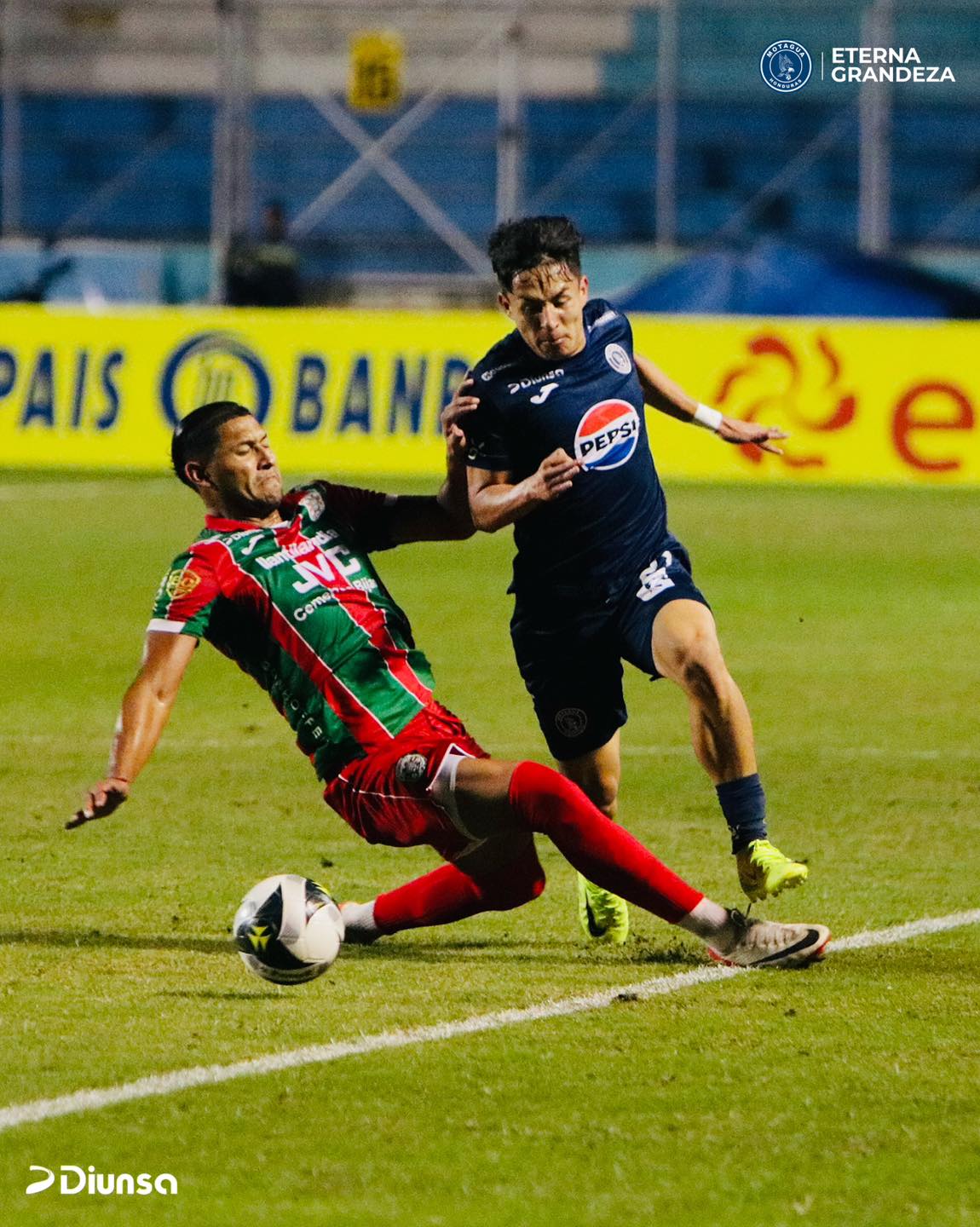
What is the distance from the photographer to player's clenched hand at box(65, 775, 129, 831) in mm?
5461

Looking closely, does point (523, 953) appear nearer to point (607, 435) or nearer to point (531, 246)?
point (607, 435)

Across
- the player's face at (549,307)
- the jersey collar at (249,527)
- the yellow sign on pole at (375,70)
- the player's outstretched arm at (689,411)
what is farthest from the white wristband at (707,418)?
the yellow sign on pole at (375,70)

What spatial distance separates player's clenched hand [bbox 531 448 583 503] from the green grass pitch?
1287 millimetres

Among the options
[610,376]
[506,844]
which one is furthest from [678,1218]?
[610,376]

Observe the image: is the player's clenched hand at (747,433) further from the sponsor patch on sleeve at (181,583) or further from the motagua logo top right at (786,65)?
the motagua logo top right at (786,65)

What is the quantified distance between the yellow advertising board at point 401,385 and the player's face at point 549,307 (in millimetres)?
14015

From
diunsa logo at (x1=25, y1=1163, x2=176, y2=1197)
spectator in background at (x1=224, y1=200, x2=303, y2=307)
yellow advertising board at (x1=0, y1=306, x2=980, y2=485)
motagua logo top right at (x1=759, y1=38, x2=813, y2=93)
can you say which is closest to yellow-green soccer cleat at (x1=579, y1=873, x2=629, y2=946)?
diunsa logo at (x1=25, y1=1163, x2=176, y2=1197)

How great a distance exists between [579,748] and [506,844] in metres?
0.74

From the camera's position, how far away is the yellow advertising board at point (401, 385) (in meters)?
20.7

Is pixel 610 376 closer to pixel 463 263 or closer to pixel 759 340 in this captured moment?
pixel 759 340

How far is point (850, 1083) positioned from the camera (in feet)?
16.9

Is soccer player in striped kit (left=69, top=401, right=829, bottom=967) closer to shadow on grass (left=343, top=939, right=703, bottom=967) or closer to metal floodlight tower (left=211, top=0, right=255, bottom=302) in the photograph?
shadow on grass (left=343, top=939, right=703, bottom=967)

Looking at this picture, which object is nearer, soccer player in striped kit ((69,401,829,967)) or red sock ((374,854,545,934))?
soccer player in striped kit ((69,401,829,967))

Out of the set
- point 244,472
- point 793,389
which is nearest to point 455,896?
point 244,472
